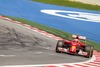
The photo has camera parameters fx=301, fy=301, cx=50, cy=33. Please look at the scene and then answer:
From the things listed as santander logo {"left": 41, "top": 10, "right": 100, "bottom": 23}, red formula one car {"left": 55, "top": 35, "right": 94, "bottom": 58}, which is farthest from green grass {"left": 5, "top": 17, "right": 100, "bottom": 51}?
red formula one car {"left": 55, "top": 35, "right": 94, "bottom": 58}

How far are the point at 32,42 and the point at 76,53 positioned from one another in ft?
6.75

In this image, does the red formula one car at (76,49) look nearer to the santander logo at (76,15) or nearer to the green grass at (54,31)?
the green grass at (54,31)

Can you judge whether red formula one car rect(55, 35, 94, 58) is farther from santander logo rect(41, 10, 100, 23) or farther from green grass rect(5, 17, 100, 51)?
santander logo rect(41, 10, 100, 23)

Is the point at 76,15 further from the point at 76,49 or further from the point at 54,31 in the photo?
the point at 76,49

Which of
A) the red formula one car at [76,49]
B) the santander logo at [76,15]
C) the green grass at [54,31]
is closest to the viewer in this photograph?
the red formula one car at [76,49]

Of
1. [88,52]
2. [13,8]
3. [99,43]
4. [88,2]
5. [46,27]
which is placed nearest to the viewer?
[88,52]

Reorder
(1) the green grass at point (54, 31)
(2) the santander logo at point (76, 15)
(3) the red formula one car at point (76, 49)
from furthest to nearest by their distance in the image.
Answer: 1. (2) the santander logo at point (76, 15)
2. (1) the green grass at point (54, 31)
3. (3) the red formula one car at point (76, 49)

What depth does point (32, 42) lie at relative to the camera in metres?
12.7

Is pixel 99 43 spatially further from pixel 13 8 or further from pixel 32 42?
pixel 13 8

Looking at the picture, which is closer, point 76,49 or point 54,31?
point 76,49

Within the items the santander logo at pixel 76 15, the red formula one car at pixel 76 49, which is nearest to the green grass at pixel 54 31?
the santander logo at pixel 76 15

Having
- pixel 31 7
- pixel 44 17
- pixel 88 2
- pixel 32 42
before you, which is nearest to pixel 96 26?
pixel 44 17

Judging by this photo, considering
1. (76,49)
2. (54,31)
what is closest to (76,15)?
(54,31)

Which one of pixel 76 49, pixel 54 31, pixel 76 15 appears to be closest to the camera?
pixel 76 49
